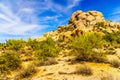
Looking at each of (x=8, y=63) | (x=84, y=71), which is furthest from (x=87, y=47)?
(x=8, y=63)

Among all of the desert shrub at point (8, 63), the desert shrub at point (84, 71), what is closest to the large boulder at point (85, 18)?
the desert shrub at point (8, 63)

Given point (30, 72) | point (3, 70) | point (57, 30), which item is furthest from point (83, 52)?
point (57, 30)

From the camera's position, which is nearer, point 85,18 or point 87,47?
point 87,47

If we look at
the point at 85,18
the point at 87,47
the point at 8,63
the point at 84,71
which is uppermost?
the point at 85,18

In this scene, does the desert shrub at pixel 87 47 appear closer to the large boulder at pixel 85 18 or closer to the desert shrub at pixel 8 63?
the desert shrub at pixel 8 63

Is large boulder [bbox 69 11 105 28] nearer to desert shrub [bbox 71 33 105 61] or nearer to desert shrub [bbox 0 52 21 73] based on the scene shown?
desert shrub [bbox 71 33 105 61]

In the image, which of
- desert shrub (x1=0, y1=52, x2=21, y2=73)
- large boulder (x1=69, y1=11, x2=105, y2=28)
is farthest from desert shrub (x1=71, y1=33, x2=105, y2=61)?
large boulder (x1=69, y1=11, x2=105, y2=28)

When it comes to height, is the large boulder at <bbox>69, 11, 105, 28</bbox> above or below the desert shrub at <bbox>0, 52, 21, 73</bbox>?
above

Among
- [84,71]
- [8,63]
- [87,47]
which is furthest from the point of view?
[87,47]

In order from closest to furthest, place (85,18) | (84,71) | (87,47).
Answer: (84,71) < (87,47) < (85,18)

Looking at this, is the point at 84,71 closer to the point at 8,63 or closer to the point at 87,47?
the point at 87,47

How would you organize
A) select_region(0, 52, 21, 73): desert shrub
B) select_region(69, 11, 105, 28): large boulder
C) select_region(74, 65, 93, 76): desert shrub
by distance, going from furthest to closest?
select_region(69, 11, 105, 28): large boulder → select_region(0, 52, 21, 73): desert shrub → select_region(74, 65, 93, 76): desert shrub

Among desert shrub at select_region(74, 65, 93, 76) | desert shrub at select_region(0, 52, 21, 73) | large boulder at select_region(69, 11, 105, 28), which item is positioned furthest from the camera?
large boulder at select_region(69, 11, 105, 28)

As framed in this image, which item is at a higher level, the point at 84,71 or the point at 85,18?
the point at 85,18
